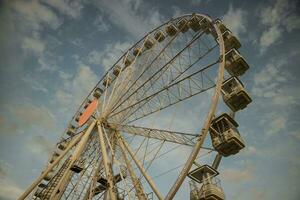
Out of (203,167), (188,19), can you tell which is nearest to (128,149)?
(203,167)

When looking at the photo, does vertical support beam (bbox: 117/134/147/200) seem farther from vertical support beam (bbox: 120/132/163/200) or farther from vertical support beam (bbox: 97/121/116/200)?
vertical support beam (bbox: 97/121/116/200)

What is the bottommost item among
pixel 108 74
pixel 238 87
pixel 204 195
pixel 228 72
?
pixel 204 195

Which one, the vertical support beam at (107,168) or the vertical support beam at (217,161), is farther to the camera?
the vertical support beam at (217,161)

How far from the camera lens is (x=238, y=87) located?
36.0 ft

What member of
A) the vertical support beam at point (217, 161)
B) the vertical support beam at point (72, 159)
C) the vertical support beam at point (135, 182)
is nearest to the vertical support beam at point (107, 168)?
the vertical support beam at point (72, 159)

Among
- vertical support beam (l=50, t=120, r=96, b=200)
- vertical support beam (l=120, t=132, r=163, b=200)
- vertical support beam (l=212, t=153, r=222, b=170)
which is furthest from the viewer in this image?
vertical support beam (l=50, t=120, r=96, b=200)

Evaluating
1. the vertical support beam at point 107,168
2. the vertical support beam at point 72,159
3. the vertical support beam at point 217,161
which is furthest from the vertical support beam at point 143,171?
the vertical support beam at point 217,161

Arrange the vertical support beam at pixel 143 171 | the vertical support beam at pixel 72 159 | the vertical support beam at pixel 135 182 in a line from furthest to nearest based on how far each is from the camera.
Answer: the vertical support beam at pixel 72 159, the vertical support beam at pixel 135 182, the vertical support beam at pixel 143 171

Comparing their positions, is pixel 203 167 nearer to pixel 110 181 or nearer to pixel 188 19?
pixel 110 181

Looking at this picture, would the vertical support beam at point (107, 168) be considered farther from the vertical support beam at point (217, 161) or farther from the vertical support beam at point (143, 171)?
the vertical support beam at point (217, 161)

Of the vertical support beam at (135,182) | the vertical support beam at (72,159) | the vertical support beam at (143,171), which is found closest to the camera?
the vertical support beam at (143,171)

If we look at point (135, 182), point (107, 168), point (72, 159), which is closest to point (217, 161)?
point (135, 182)

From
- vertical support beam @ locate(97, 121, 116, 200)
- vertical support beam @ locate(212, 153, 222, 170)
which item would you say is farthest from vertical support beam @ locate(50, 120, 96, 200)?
vertical support beam @ locate(212, 153, 222, 170)

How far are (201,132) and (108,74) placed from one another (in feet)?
40.6
